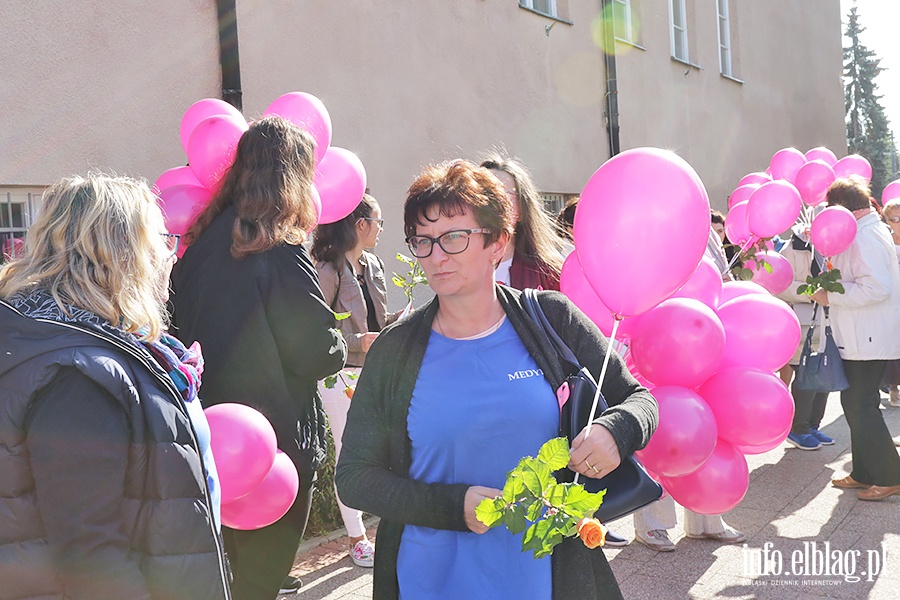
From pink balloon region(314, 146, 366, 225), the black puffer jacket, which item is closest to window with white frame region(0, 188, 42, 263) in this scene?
pink balloon region(314, 146, 366, 225)

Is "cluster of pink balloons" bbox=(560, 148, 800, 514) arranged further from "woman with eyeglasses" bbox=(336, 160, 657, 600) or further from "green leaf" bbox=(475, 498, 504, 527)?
"green leaf" bbox=(475, 498, 504, 527)

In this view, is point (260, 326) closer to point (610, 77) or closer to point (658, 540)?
point (658, 540)

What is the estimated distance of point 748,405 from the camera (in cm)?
306

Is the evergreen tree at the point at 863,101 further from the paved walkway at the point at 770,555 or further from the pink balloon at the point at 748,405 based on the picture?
the pink balloon at the point at 748,405

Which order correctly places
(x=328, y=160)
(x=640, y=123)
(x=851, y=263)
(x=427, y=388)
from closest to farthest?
(x=427, y=388) < (x=328, y=160) < (x=851, y=263) < (x=640, y=123)

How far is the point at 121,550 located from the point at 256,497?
96 cm

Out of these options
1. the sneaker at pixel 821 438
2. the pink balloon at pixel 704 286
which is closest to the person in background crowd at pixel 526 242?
the pink balloon at pixel 704 286

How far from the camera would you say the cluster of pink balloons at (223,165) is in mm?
3639

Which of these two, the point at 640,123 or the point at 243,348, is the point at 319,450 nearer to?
the point at 243,348

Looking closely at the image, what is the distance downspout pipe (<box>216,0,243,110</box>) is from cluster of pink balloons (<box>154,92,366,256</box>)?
7.88 feet

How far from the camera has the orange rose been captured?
1825 millimetres

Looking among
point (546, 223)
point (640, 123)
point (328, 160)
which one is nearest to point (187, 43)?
point (328, 160)

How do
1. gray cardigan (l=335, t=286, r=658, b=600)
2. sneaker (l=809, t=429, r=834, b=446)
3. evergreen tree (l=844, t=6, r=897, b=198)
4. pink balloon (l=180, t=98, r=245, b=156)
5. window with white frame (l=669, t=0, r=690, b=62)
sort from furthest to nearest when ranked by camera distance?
evergreen tree (l=844, t=6, r=897, b=198)
window with white frame (l=669, t=0, r=690, b=62)
sneaker (l=809, t=429, r=834, b=446)
pink balloon (l=180, t=98, r=245, b=156)
gray cardigan (l=335, t=286, r=658, b=600)

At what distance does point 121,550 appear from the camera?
183cm
